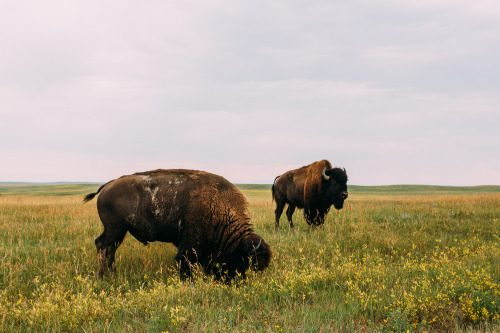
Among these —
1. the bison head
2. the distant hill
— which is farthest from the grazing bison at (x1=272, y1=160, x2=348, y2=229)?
the distant hill

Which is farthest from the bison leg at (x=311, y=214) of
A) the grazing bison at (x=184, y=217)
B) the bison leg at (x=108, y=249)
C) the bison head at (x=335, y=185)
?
the bison leg at (x=108, y=249)

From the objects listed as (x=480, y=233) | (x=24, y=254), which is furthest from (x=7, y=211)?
(x=480, y=233)

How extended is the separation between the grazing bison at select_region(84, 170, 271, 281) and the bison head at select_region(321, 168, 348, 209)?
5.10 meters

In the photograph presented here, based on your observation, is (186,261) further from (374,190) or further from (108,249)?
(374,190)

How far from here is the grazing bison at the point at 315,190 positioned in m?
10.8

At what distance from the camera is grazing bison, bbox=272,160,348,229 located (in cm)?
1081

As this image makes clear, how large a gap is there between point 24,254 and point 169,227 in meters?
3.50

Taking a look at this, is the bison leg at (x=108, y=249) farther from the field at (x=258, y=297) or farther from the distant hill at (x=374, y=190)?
the distant hill at (x=374, y=190)

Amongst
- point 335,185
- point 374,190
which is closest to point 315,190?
point 335,185

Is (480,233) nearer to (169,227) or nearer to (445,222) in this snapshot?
(445,222)

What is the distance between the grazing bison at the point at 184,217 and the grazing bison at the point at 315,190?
204 inches

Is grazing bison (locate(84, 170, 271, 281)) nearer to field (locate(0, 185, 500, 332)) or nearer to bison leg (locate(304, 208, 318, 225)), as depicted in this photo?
field (locate(0, 185, 500, 332))

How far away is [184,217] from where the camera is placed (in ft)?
20.1

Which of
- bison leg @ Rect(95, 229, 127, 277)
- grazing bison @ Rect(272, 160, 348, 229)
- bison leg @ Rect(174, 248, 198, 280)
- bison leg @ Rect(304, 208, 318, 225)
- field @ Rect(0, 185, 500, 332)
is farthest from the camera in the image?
bison leg @ Rect(304, 208, 318, 225)
